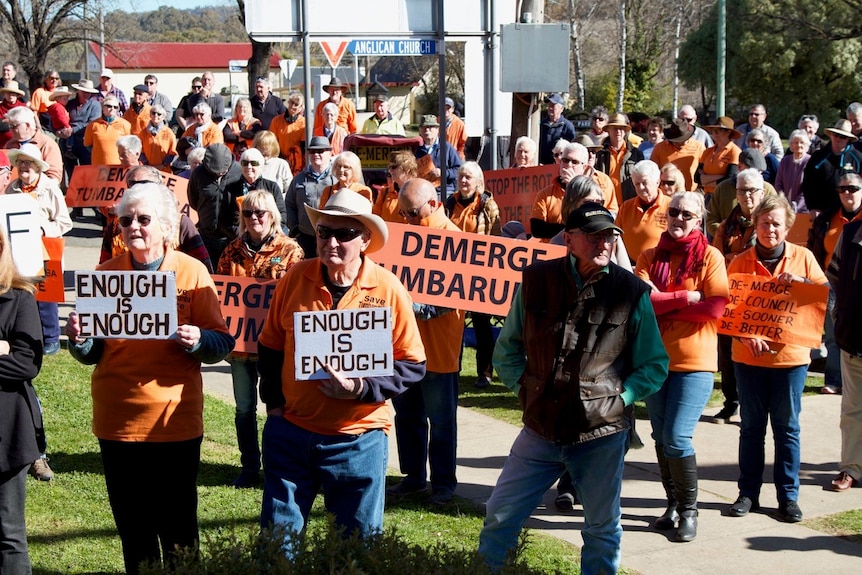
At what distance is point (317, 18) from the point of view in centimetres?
1104

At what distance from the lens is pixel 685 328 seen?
639cm

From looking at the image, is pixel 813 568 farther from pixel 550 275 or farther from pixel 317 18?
pixel 317 18

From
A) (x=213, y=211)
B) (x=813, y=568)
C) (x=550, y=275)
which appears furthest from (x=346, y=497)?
(x=213, y=211)

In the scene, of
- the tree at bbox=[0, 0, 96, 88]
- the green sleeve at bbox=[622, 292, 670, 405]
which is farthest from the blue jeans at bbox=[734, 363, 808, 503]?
the tree at bbox=[0, 0, 96, 88]

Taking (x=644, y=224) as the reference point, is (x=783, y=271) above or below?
below

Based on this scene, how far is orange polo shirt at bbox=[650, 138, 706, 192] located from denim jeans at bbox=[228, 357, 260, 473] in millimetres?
7576

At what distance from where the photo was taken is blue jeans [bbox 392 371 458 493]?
278 inches

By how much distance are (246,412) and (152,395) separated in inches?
95.6

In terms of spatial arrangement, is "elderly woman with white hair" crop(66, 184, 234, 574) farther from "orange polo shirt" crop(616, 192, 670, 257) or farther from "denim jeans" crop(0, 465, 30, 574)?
"orange polo shirt" crop(616, 192, 670, 257)

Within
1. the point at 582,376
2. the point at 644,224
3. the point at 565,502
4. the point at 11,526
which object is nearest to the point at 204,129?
the point at 644,224

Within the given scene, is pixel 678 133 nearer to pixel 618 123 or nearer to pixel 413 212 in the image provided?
pixel 618 123

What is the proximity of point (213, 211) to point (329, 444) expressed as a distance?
6.07 meters

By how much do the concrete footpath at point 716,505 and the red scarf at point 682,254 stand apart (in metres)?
1.54

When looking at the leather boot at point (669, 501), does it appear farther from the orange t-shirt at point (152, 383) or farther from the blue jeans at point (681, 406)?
the orange t-shirt at point (152, 383)
